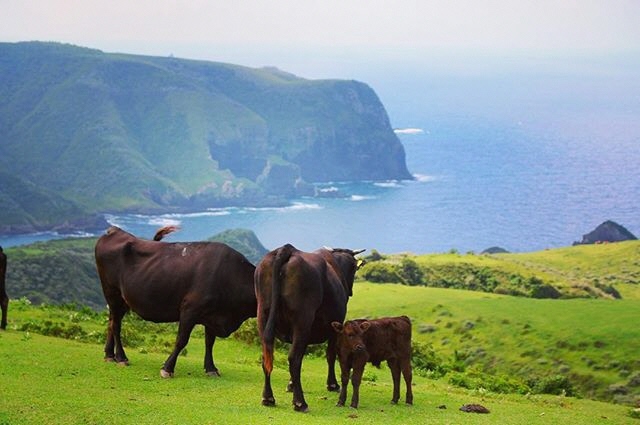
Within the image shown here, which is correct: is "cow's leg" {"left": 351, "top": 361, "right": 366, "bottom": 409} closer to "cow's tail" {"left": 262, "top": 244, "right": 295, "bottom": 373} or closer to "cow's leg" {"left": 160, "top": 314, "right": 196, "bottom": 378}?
"cow's tail" {"left": 262, "top": 244, "right": 295, "bottom": 373}

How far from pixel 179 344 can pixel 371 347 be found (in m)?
3.84

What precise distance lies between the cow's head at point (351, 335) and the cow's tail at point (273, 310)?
1070mm

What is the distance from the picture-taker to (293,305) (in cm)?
1706

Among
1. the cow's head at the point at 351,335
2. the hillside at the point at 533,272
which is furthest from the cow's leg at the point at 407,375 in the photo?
the hillside at the point at 533,272

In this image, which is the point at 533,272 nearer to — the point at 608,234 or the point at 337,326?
the point at 337,326

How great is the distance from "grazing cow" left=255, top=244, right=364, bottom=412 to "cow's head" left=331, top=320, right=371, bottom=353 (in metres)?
0.50

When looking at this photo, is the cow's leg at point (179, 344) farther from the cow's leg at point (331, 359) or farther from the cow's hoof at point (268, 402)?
the cow's hoof at point (268, 402)

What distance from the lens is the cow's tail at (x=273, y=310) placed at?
16.8 m

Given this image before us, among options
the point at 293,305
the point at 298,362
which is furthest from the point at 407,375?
the point at 293,305

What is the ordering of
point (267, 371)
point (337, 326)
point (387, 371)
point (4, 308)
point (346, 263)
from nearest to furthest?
point (267, 371) → point (337, 326) → point (346, 263) → point (4, 308) → point (387, 371)

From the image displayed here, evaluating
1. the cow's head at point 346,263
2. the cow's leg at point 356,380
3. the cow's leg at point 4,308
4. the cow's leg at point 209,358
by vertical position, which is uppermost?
the cow's head at point 346,263

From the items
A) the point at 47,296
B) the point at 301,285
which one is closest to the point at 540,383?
the point at 301,285

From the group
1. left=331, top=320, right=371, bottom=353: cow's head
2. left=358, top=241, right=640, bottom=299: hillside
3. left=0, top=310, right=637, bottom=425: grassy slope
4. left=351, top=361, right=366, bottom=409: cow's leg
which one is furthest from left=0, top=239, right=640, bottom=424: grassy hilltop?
left=358, top=241, right=640, bottom=299: hillside

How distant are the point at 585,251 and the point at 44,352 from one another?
91982 mm
